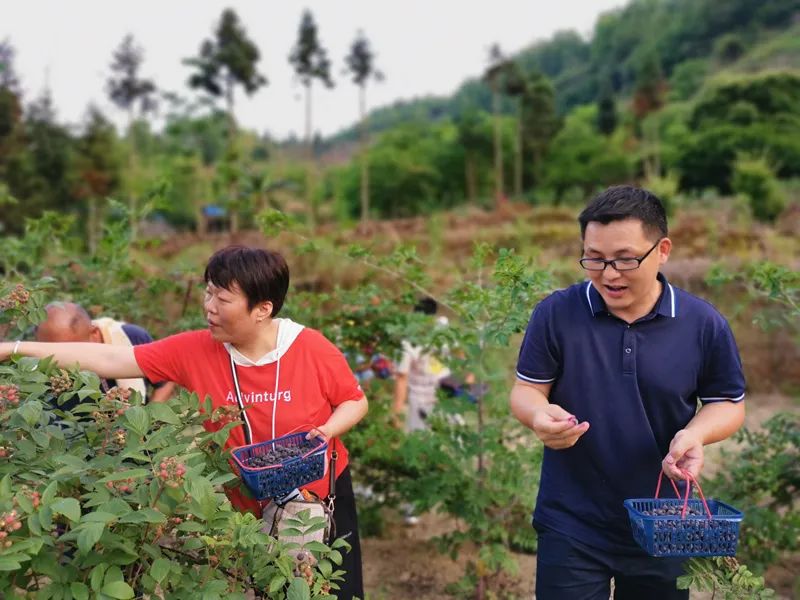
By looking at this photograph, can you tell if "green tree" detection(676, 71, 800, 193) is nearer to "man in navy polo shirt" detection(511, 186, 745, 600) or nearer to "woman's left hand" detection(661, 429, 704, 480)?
"man in navy polo shirt" detection(511, 186, 745, 600)

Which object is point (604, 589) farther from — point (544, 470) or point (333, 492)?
point (333, 492)

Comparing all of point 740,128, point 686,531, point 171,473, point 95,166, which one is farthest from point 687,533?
point 740,128

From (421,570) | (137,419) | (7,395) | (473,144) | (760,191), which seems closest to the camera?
(137,419)

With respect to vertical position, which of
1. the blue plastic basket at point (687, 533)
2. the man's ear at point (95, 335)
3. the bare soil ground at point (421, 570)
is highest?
the man's ear at point (95, 335)

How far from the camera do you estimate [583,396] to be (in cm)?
203

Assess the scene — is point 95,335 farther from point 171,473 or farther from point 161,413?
point 171,473

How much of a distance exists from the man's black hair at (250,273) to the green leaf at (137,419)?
64cm

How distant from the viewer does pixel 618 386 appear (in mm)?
1993

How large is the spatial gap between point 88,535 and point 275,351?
3.29ft

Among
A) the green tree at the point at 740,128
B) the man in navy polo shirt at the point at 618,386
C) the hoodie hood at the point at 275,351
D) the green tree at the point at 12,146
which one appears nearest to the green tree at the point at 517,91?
the green tree at the point at 740,128

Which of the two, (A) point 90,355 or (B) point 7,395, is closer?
(B) point 7,395

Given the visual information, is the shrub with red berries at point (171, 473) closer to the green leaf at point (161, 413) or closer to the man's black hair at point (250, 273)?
the green leaf at point (161, 413)

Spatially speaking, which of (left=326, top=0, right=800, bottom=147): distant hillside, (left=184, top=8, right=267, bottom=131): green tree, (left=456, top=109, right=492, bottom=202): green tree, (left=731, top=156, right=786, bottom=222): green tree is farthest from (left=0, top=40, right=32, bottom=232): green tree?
(left=326, top=0, right=800, bottom=147): distant hillside

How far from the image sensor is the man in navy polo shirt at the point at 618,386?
196cm
